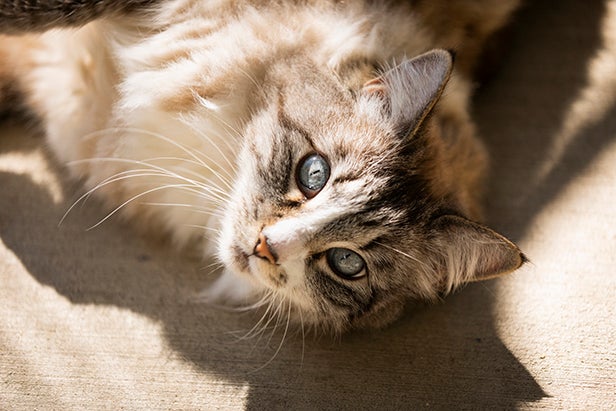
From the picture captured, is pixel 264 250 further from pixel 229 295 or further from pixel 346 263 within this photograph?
pixel 229 295

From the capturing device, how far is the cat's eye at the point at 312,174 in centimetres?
128

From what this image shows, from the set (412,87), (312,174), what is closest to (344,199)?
(312,174)

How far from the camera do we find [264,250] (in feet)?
4.02

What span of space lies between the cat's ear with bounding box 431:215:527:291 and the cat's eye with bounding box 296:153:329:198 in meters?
0.27

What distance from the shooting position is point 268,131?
1.31 meters

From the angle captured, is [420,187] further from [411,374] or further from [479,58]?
[479,58]

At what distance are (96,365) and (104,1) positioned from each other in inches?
32.6

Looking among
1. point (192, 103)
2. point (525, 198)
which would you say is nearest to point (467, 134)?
point (525, 198)

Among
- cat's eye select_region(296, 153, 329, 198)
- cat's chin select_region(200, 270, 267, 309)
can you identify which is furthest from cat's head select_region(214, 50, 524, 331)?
cat's chin select_region(200, 270, 267, 309)

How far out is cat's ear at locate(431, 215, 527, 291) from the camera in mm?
1232

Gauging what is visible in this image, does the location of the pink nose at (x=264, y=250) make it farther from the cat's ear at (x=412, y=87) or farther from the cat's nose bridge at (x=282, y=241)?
the cat's ear at (x=412, y=87)

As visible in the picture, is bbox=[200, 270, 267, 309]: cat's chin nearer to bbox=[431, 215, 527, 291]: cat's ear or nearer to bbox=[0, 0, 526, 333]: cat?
bbox=[0, 0, 526, 333]: cat

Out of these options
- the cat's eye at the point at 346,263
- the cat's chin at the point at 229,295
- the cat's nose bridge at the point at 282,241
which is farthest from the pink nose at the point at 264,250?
the cat's chin at the point at 229,295

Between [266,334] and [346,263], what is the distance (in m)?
0.32
